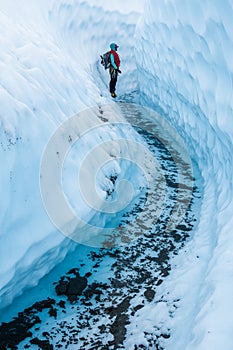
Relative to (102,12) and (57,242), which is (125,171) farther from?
(102,12)

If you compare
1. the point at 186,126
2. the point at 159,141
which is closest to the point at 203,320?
the point at 186,126

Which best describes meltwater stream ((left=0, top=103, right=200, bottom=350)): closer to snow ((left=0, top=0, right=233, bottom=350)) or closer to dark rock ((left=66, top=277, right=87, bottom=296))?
dark rock ((left=66, top=277, right=87, bottom=296))

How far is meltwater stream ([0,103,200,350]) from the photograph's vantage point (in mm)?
3014

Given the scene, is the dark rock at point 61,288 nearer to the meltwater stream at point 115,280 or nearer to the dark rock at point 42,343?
the meltwater stream at point 115,280

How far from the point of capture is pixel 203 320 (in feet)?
7.97

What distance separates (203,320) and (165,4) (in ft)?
18.7

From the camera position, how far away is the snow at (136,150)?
2.92 m

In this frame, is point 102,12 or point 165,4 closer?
point 165,4

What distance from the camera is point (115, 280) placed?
12.1ft

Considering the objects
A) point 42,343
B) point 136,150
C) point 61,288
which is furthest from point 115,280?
point 136,150

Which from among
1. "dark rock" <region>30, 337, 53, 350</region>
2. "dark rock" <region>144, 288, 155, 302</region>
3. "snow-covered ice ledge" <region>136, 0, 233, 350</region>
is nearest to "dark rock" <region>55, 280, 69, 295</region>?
"dark rock" <region>30, 337, 53, 350</region>

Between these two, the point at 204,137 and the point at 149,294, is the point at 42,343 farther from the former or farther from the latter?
the point at 204,137

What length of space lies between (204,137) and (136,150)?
1.30 m

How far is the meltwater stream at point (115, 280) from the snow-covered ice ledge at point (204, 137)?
24cm
